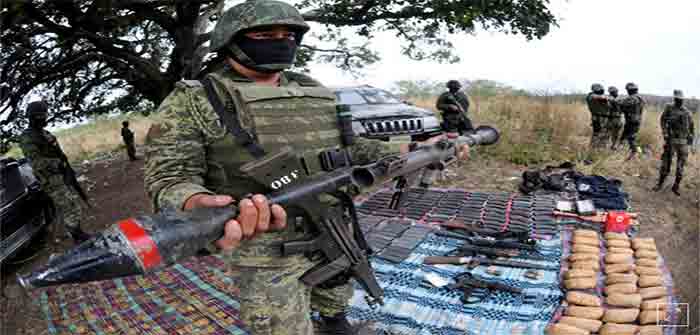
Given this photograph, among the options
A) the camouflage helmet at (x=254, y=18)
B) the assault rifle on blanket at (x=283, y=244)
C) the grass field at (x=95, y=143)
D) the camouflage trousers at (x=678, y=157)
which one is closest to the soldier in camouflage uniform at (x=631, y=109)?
the camouflage trousers at (x=678, y=157)

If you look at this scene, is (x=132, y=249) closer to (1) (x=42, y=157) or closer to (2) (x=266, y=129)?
(2) (x=266, y=129)

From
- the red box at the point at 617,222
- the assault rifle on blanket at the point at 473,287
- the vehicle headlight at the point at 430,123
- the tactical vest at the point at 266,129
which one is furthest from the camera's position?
the vehicle headlight at the point at 430,123

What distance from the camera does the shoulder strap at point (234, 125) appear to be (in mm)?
1695

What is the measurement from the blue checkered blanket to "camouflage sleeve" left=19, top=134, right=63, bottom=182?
12.1ft

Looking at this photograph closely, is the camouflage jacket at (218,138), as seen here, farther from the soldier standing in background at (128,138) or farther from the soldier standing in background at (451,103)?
the soldier standing in background at (128,138)

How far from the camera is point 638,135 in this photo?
33.1ft

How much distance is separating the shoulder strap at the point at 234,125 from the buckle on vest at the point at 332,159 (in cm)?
28

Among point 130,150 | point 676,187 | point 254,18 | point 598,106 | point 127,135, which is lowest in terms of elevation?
point 676,187

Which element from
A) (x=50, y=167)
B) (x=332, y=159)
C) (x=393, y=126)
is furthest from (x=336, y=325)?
(x=393, y=126)

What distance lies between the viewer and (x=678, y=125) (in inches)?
268

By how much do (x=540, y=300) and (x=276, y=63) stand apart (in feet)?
9.51

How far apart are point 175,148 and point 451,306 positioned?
2.67 metres

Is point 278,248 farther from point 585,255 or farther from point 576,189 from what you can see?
point 576,189

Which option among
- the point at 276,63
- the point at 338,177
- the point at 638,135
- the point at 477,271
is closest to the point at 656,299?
the point at 477,271
